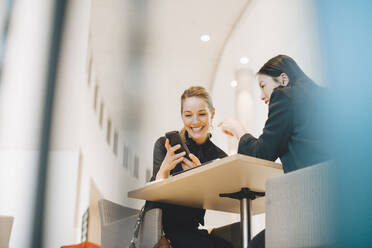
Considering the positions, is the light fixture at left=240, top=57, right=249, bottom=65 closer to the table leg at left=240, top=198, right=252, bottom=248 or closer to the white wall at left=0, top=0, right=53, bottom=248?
the table leg at left=240, top=198, right=252, bottom=248

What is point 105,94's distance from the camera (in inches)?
15.3

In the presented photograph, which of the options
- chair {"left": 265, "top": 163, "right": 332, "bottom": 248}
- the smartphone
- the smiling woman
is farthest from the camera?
the smiling woman

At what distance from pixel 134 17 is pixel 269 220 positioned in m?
0.61

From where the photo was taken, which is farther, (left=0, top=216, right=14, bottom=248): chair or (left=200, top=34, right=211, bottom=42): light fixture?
(left=200, top=34, right=211, bottom=42): light fixture

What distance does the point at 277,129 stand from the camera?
104 centimetres

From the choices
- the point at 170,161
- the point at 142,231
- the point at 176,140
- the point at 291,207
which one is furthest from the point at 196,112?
the point at 291,207

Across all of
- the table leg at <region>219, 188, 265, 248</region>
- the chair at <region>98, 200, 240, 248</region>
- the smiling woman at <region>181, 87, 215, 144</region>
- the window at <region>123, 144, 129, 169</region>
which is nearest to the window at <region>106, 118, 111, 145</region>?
the window at <region>123, 144, 129, 169</region>

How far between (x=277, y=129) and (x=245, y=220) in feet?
1.57

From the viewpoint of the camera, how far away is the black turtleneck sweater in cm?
145

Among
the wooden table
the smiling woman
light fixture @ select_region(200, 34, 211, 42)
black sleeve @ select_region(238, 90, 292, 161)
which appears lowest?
the wooden table

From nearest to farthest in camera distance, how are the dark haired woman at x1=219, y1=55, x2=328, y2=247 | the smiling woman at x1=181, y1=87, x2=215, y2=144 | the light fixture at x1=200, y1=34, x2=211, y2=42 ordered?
the dark haired woman at x1=219, y1=55, x2=328, y2=247 → the smiling woman at x1=181, y1=87, x2=215, y2=144 → the light fixture at x1=200, y1=34, x2=211, y2=42

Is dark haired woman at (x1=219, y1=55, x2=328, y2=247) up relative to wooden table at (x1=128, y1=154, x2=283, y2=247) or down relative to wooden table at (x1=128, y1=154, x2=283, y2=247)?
up

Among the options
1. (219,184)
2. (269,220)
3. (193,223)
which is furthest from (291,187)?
(193,223)

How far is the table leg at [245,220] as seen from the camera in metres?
1.37
